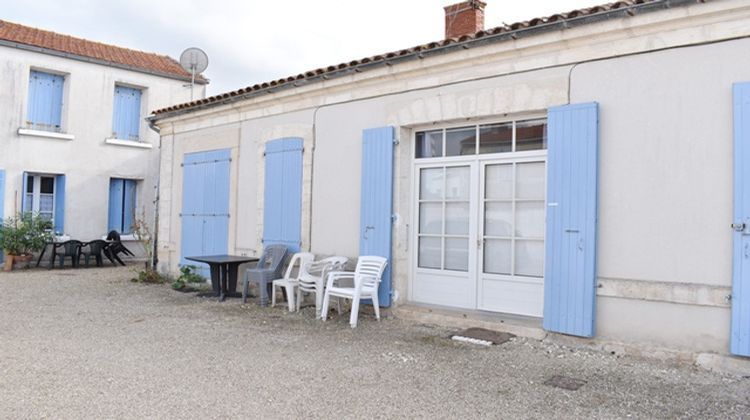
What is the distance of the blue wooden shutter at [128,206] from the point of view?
13156mm

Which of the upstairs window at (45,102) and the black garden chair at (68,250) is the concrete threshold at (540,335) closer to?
the black garden chair at (68,250)

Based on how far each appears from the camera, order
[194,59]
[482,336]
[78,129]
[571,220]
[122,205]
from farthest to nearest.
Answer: [122,205] < [78,129] < [194,59] < [482,336] < [571,220]

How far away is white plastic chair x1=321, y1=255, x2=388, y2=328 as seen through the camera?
566 cm

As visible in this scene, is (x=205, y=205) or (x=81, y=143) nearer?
(x=205, y=205)

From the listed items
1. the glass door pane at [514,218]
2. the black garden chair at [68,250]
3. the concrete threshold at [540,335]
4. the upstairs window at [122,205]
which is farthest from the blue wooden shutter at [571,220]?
the upstairs window at [122,205]

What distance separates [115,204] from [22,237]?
2.48m

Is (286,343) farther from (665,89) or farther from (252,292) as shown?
(665,89)

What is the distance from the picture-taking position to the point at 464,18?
285 inches

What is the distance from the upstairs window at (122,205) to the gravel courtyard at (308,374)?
23.6 feet

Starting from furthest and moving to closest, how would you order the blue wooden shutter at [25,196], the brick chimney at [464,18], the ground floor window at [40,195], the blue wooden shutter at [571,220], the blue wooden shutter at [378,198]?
the ground floor window at [40,195]
the blue wooden shutter at [25,196]
the brick chimney at [464,18]
the blue wooden shutter at [378,198]
the blue wooden shutter at [571,220]

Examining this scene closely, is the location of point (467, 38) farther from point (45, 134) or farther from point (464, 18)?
point (45, 134)

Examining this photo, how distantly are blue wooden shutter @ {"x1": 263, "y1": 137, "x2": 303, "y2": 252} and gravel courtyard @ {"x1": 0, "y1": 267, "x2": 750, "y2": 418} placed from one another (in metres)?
1.54

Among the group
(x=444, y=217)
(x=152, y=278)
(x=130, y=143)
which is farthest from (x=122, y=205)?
(x=444, y=217)

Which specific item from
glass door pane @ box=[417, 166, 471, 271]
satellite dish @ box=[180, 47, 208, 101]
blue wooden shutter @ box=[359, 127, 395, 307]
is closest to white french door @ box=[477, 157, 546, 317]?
glass door pane @ box=[417, 166, 471, 271]
